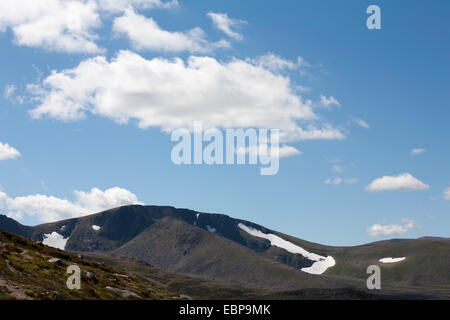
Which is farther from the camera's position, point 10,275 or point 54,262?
point 54,262
